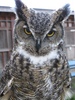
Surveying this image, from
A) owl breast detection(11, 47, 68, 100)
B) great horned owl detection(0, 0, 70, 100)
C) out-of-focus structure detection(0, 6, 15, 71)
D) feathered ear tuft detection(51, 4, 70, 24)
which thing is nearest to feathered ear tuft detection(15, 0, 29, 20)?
great horned owl detection(0, 0, 70, 100)

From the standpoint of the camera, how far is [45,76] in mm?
2184

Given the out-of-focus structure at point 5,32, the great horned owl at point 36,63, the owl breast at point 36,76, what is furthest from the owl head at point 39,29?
the out-of-focus structure at point 5,32

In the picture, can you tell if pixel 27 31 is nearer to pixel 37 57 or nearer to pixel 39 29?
pixel 39 29

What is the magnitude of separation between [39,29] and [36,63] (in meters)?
0.39

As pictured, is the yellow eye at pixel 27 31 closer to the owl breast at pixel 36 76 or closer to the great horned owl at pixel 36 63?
the great horned owl at pixel 36 63

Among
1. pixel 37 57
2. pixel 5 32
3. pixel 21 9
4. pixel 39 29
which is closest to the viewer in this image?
pixel 39 29

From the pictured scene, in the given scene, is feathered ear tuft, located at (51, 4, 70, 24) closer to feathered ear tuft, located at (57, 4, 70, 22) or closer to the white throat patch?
feathered ear tuft, located at (57, 4, 70, 22)

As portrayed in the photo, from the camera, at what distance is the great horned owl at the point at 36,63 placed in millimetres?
1982

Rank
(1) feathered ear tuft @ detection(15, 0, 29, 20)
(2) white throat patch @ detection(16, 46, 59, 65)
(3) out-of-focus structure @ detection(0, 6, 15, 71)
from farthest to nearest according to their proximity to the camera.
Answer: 1. (3) out-of-focus structure @ detection(0, 6, 15, 71)
2. (2) white throat patch @ detection(16, 46, 59, 65)
3. (1) feathered ear tuft @ detection(15, 0, 29, 20)

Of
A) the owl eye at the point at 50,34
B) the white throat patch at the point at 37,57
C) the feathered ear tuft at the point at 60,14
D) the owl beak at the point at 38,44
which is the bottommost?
the white throat patch at the point at 37,57

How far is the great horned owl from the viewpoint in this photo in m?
1.98

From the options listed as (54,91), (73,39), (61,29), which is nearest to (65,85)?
(54,91)

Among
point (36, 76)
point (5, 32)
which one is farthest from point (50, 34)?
point (5, 32)

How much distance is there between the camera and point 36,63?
2.19 meters
